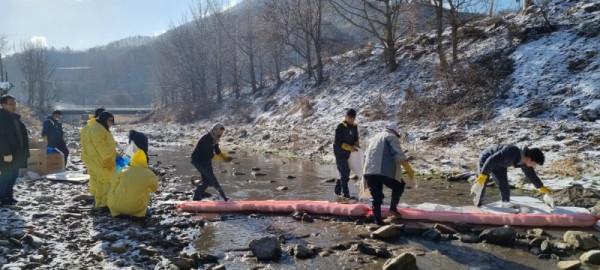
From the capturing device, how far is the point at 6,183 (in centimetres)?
797

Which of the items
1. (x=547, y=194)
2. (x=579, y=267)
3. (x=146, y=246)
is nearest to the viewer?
(x=579, y=267)

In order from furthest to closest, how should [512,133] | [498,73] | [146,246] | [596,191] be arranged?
[498,73] < [512,133] < [596,191] < [146,246]

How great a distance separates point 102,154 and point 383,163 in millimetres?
4782

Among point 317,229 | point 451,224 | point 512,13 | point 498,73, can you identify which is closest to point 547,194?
point 451,224

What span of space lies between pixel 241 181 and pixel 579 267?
861 cm

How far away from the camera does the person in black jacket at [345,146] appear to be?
9.53m

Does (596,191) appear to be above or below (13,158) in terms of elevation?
below

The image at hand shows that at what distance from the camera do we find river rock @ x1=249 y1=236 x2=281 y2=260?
566cm

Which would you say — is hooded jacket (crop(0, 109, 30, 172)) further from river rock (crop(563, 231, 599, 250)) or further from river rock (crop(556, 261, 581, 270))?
river rock (crop(563, 231, 599, 250))

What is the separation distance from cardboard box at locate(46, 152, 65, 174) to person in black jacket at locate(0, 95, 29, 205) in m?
3.76

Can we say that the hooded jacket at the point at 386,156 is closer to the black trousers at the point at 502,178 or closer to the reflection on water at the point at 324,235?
the reflection on water at the point at 324,235

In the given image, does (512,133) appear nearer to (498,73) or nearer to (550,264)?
(498,73)

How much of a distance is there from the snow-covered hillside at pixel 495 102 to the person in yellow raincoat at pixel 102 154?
8.38 m

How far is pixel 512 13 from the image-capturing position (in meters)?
23.0
